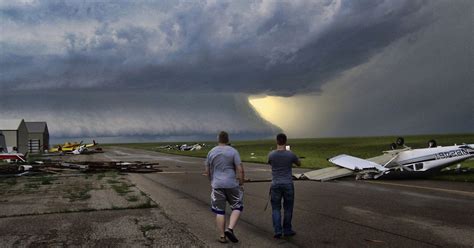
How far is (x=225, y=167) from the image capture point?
796 centimetres

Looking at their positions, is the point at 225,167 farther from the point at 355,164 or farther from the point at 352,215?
the point at 355,164

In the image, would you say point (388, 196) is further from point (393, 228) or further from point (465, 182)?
point (465, 182)

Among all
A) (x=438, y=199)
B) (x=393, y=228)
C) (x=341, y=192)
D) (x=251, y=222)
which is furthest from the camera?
(x=341, y=192)

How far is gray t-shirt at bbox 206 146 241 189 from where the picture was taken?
7.91m

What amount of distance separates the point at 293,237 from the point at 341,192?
8.20m

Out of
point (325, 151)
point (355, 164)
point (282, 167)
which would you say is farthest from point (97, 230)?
point (325, 151)

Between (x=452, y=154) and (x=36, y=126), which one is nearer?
(x=452, y=154)

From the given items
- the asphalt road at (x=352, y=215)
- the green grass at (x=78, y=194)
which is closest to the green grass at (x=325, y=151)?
the asphalt road at (x=352, y=215)

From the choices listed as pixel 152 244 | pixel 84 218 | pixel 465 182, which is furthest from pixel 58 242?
pixel 465 182

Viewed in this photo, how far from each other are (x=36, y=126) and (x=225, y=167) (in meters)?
96.7

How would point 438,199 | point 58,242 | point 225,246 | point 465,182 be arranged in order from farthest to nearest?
point 465,182, point 438,199, point 58,242, point 225,246

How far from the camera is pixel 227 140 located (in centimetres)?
812

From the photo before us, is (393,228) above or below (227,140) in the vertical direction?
below

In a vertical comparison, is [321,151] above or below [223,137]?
below
